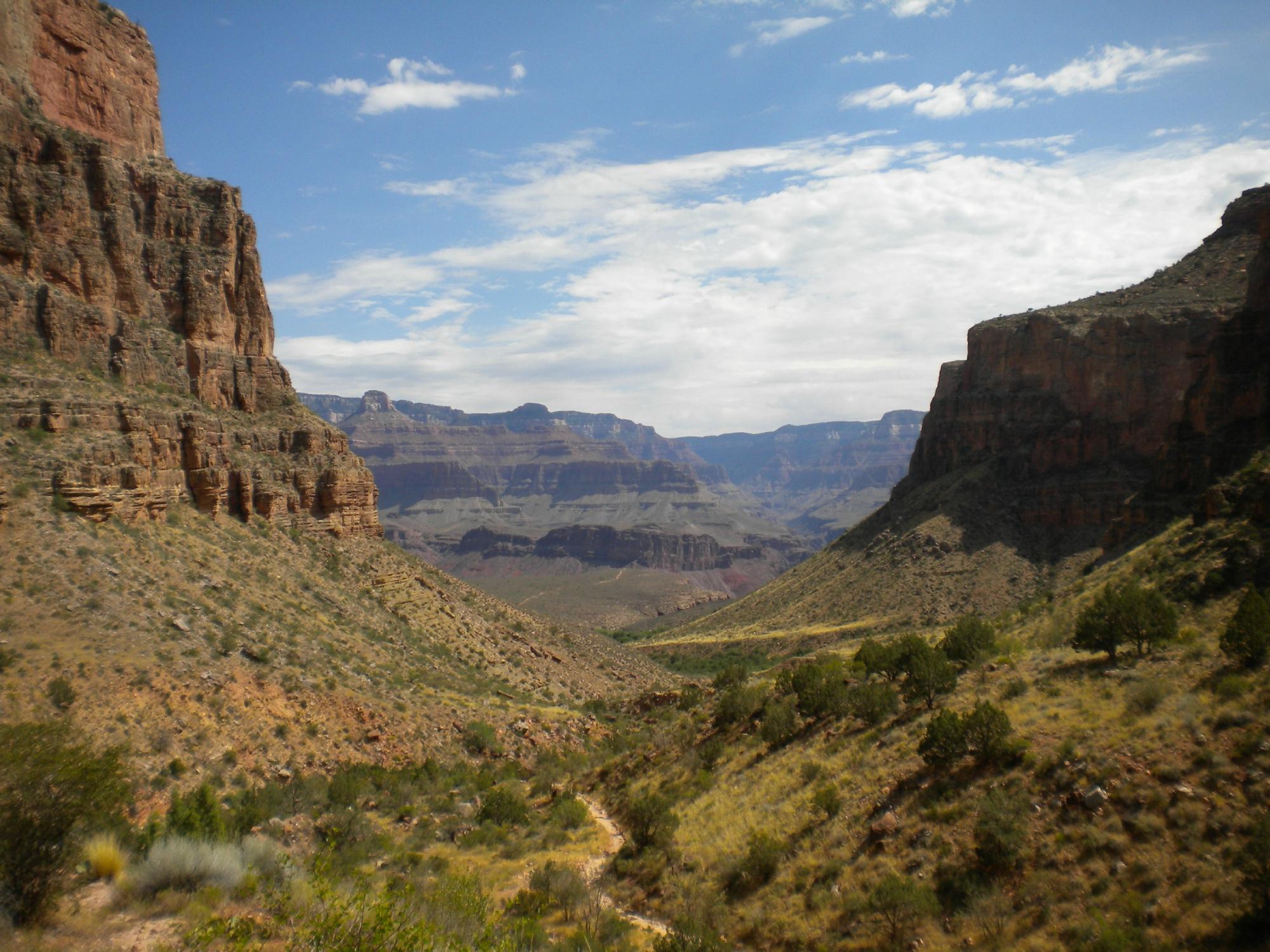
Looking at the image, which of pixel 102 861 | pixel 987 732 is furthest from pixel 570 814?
pixel 102 861

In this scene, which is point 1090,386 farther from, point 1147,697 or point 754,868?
point 754,868

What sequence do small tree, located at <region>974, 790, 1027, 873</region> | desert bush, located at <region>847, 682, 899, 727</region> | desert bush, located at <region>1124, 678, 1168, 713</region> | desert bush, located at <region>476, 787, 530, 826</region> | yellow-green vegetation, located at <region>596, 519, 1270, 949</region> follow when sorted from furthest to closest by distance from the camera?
desert bush, located at <region>476, 787, 530, 826</region> → desert bush, located at <region>847, 682, 899, 727</region> → desert bush, located at <region>1124, 678, 1168, 713</region> → small tree, located at <region>974, 790, 1027, 873</region> → yellow-green vegetation, located at <region>596, 519, 1270, 949</region>

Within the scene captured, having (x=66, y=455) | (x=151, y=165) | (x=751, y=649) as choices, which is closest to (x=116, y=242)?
(x=151, y=165)

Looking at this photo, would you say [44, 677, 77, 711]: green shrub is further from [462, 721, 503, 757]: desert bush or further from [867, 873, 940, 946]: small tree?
[867, 873, 940, 946]: small tree

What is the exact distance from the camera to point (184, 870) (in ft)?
46.0

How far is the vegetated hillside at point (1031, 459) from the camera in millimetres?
78062

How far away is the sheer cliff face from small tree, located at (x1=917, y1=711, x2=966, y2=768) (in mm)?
32704

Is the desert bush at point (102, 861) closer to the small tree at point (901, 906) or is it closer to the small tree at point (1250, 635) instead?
the small tree at point (901, 906)

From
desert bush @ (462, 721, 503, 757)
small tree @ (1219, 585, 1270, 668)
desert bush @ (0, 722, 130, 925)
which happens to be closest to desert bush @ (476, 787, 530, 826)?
desert bush @ (462, 721, 503, 757)

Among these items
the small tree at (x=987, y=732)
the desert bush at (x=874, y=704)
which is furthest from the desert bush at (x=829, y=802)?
the desert bush at (x=874, y=704)

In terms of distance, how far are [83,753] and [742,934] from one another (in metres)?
14.3

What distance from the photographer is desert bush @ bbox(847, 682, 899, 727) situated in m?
25.3

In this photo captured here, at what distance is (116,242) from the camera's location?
40.8 meters

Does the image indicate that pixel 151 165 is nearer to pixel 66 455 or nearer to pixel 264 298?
pixel 264 298
